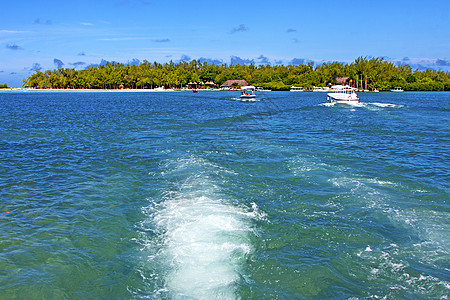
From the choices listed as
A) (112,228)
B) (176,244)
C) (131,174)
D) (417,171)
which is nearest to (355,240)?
(176,244)

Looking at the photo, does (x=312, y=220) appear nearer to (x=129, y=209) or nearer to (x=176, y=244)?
(x=176, y=244)

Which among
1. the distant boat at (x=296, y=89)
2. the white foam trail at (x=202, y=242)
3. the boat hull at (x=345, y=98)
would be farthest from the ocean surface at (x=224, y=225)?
the distant boat at (x=296, y=89)

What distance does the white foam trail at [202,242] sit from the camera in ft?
26.0

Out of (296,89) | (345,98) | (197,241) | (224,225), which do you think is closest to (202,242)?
(197,241)

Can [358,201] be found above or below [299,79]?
below

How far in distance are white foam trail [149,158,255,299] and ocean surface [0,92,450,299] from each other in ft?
0.13

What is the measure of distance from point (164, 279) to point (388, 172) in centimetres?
1384

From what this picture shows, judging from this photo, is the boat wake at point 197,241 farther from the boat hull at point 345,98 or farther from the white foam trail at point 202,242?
the boat hull at point 345,98

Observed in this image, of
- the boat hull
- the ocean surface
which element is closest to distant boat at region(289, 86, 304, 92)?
the boat hull

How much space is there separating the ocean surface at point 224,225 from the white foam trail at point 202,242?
41 millimetres

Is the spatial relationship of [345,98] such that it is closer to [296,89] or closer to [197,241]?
[197,241]

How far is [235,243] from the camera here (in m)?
9.87

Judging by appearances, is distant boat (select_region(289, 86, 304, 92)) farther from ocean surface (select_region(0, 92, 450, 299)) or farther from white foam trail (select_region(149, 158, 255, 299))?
white foam trail (select_region(149, 158, 255, 299))

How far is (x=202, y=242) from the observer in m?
9.88
